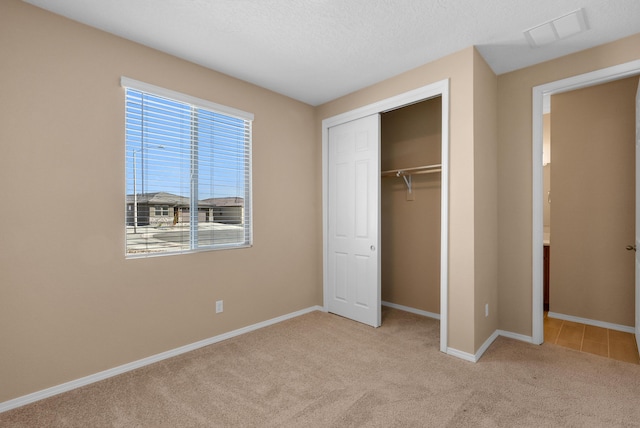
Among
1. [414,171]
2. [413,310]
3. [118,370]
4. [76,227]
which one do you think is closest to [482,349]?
[413,310]

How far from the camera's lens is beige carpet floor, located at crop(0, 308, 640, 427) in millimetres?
1901

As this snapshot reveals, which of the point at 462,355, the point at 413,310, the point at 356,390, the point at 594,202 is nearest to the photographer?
the point at 356,390

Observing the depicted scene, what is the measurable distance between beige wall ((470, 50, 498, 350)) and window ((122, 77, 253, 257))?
2.18 meters

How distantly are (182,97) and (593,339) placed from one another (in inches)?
174

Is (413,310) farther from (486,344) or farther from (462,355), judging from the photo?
(462,355)

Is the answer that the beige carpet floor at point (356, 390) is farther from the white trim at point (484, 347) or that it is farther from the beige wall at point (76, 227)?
the beige wall at point (76, 227)

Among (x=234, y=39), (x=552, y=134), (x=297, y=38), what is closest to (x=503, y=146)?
(x=552, y=134)

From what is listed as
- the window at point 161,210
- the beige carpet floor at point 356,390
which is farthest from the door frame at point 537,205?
the window at point 161,210

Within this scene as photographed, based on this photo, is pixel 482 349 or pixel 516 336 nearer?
pixel 482 349

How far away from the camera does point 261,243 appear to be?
11.3 feet

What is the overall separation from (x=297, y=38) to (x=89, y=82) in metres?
1.57

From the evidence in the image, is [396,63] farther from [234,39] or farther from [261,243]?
[261,243]

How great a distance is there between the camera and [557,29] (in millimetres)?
2346

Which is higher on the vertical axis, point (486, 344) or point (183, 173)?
point (183, 173)
